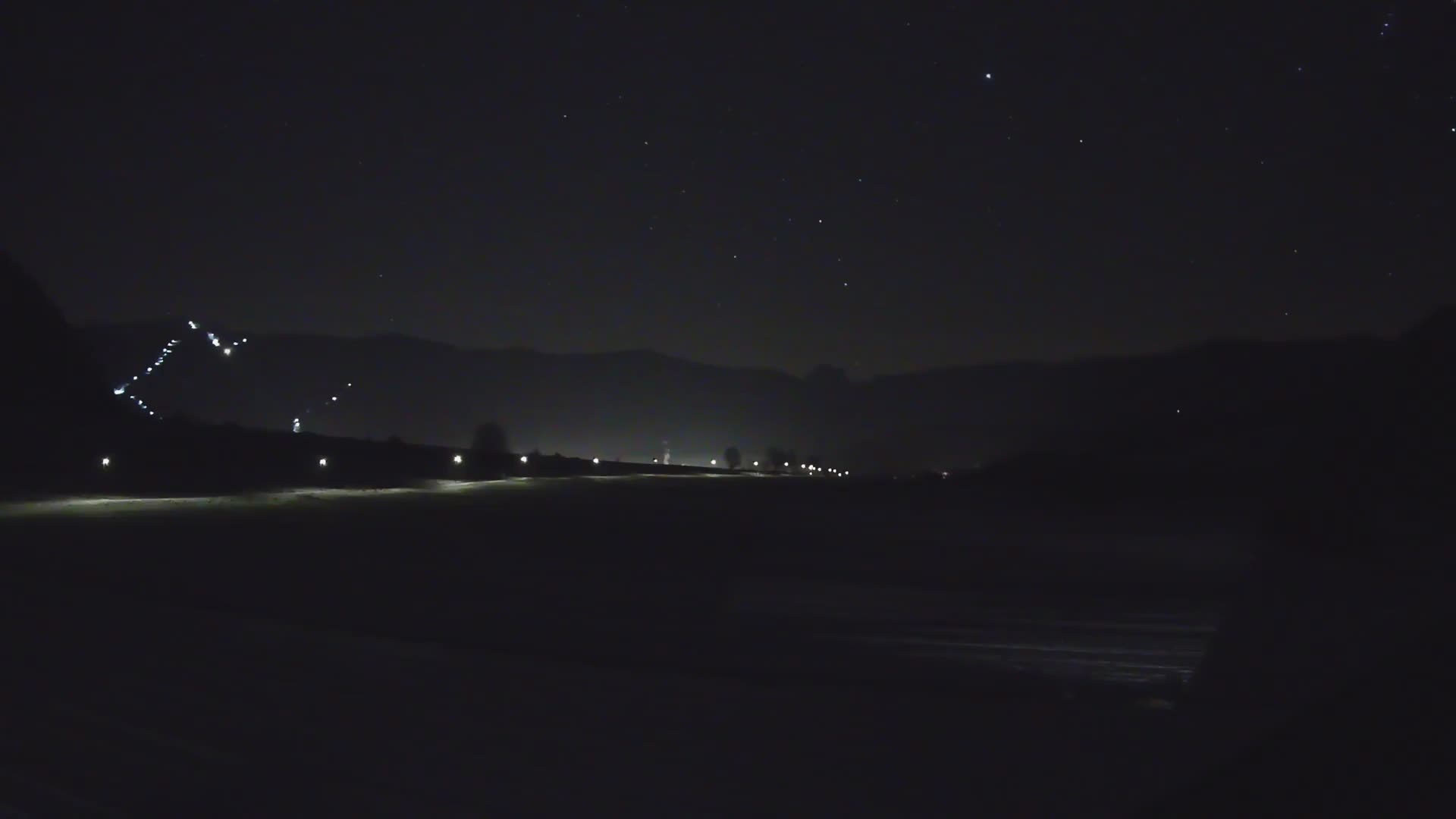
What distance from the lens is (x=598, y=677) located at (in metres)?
9.01

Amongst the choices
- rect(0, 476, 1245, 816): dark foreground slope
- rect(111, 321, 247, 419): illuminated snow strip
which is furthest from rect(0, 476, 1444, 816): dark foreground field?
rect(111, 321, 247, 419): illuminated snow strip

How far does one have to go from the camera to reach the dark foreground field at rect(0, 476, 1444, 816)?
6.25 metres

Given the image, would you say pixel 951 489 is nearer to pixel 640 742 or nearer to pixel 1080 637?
pixel 1080 637

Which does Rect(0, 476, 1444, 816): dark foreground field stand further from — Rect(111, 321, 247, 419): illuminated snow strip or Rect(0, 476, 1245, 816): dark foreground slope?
Rect(111, 321, 247, 419): illuminated snow strip

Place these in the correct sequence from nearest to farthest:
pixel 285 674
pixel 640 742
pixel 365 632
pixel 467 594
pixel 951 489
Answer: pixel 640 742
pixel 285 674
pixel 365 632
pixel 467 594
pixel 951 489

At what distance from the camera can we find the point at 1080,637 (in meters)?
11.3

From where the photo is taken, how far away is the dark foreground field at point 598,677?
6.25 m

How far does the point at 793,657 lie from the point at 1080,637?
2.95 metres

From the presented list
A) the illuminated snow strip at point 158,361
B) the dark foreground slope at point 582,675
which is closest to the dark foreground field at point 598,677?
the dark foreground slope at point 582,675

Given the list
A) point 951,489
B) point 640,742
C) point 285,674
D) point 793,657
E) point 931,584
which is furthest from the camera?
point 951,489

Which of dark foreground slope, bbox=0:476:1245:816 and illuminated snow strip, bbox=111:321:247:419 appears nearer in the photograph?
dark foreground slope, bbox=0:476:1245:816

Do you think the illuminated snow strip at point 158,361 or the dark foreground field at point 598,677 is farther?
the illuminated snow strip at point 158,361

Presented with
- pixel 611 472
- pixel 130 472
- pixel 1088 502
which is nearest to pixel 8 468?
pixel 130 472

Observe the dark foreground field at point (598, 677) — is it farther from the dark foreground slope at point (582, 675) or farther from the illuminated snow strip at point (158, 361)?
the illuminated snow strip at point (158, 361)
